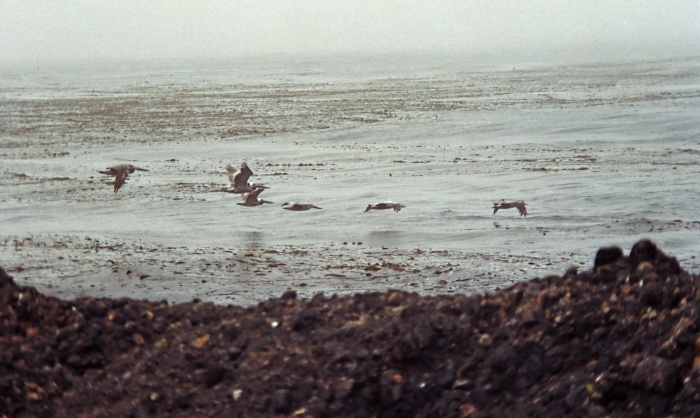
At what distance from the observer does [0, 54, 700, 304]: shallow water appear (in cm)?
1109

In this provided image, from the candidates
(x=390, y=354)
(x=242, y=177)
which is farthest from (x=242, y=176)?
(x=390, y=354)

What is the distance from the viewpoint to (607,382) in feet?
13.1

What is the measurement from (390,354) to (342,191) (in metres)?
14.1

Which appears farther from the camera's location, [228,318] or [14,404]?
[228,318]

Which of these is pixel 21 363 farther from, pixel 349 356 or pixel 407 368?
pixel 407 368

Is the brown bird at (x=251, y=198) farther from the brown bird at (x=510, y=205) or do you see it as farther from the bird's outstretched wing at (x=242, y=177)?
the brown bird at (x=510, y=205)

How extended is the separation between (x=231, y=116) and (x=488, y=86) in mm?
21394

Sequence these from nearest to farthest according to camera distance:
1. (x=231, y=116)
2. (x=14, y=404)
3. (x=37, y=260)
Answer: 1. (x=14, y=404)
2. (x=37, y=260)
3. (x=231, y=116)

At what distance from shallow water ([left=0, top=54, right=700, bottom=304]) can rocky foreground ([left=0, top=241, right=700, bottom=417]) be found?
13.5ft

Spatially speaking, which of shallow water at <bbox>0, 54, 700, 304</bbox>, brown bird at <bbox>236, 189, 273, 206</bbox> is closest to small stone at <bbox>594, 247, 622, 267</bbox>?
shallow water at <bbox>0, 54, 700, 304</bbox>

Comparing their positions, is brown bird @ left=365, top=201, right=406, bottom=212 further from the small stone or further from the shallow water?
the small stone

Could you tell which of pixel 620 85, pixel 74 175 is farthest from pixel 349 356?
pixel 620 85

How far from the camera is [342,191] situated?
60.9ft

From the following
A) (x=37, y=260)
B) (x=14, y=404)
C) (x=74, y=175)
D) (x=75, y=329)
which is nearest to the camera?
(x=14, y=404)
